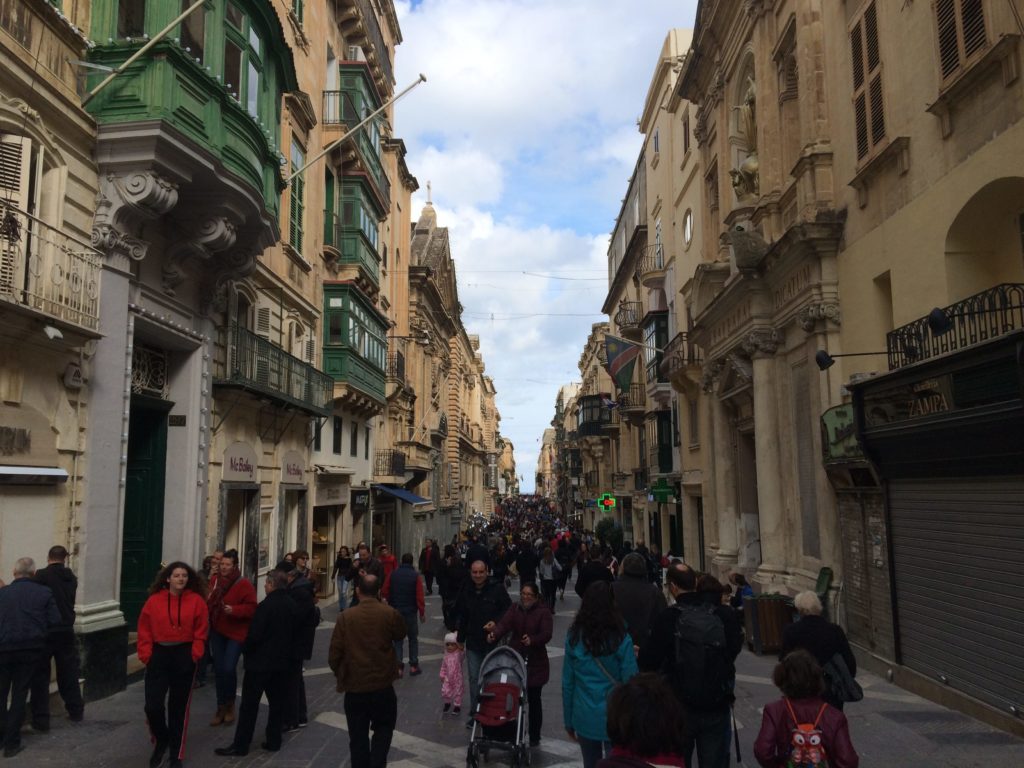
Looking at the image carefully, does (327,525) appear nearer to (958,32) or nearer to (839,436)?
(839,436)

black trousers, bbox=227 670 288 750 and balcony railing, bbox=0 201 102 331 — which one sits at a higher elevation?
balcony railing, bbox=0 201 102 331

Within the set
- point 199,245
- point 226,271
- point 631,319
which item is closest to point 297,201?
point 226,271

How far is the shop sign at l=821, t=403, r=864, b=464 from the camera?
12609mm

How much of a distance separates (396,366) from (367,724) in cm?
2819

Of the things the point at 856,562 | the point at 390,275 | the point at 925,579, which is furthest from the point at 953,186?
the point at 390,275

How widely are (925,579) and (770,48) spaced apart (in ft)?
39.2

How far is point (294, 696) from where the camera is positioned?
8758mm

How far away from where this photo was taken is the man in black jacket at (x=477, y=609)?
28.8 feet

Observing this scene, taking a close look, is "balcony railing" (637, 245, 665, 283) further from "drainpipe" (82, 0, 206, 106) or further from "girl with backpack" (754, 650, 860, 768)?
"girl with backpack" (754, 650, 860, 768)

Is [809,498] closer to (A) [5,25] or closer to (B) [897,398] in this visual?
(B) [897,398]

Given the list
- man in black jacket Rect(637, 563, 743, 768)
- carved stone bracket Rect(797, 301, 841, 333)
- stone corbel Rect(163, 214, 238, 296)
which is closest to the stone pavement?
man in black jacket Rect(637, 563, 743, 768)

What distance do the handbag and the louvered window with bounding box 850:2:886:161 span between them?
9.29 m

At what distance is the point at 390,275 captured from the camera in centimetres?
3466

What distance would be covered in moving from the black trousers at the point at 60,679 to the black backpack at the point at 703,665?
595 cm
